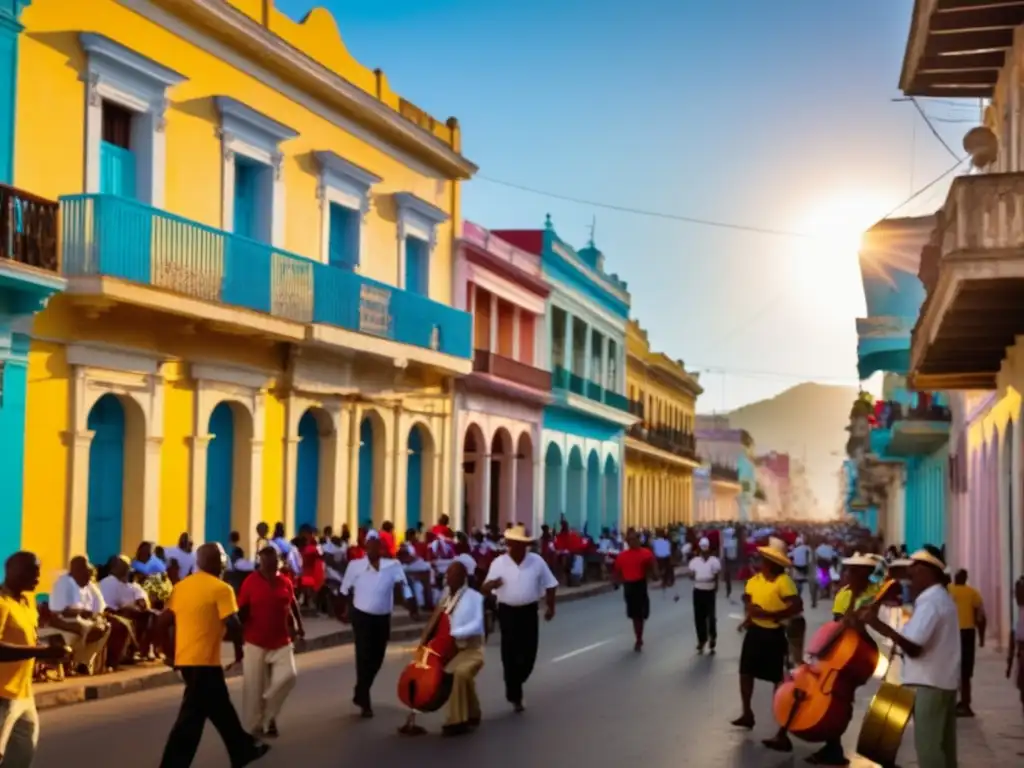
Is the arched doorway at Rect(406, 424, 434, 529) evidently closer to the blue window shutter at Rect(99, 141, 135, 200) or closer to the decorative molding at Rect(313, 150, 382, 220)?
the decorative molding at Rect(313, 150, 382, 220)

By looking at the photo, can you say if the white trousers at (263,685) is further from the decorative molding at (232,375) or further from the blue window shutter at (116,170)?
the decorative molding at (232,375)

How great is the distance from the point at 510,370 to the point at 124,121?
17.8m

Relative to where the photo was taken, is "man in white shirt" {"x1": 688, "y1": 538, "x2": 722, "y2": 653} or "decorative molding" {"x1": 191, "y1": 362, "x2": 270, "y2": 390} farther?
"decorative molding" {"x1": 191, "y1": 362, "x2": 270, "y2": 390}

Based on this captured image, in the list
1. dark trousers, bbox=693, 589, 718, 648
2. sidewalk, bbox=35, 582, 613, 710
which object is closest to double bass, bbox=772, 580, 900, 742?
sidewalk, bbox=35, 582, 613, 710

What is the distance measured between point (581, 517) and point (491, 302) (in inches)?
521

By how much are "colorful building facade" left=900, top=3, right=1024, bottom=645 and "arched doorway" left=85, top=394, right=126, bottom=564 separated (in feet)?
33.8

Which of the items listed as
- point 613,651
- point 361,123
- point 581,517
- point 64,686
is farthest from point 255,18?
point 581,517

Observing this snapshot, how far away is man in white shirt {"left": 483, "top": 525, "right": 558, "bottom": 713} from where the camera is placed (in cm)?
1373

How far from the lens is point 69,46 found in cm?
1916

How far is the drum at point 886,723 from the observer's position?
9.53 metres

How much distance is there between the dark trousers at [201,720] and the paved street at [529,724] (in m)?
0.99

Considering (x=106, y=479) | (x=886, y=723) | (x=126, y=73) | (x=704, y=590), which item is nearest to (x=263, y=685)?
(x=886, y=723)

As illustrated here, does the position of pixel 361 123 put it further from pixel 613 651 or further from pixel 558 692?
pixel 558 692

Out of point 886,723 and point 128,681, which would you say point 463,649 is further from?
point 128,681
